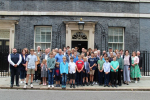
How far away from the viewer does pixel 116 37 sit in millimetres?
12273

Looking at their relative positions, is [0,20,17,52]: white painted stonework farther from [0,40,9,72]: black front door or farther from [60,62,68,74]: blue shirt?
[60,62,68,74]: blue shirt

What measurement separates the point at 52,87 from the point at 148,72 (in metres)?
6.99

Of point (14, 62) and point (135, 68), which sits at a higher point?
point (14, 62)

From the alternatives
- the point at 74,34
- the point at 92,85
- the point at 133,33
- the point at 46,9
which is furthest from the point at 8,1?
the point at 133,33

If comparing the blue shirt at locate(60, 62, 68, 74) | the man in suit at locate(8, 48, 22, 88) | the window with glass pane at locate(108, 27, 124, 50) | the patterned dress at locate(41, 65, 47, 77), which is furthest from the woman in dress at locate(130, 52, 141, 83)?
the man in suit at locate(8, 48, 22, 88)

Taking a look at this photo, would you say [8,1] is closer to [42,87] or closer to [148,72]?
[42,87]

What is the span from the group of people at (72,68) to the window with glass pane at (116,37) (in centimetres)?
298

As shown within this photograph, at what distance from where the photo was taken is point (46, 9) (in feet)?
38.8

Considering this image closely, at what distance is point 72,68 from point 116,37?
5688 millimetres

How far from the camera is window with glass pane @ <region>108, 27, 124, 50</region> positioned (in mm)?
12219

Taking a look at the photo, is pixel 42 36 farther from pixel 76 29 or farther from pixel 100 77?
pixel 100 77

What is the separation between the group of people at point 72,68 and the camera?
8.05 m

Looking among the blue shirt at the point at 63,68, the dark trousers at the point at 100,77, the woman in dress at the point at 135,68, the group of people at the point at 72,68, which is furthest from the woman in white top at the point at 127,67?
the blue shirt at the point at 63,68

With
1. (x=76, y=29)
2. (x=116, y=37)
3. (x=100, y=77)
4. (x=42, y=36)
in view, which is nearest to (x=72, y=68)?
(x=100, y=77)
